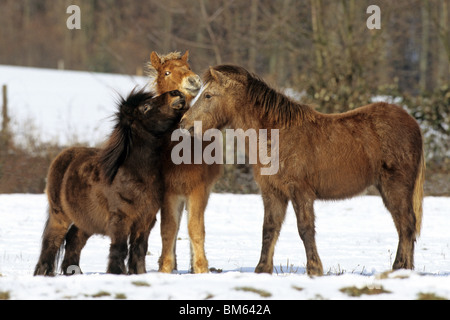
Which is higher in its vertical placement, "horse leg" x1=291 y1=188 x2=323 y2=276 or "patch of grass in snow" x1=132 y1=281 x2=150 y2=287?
"horse leg" x1=291 y1=188 x2=323 y2=276

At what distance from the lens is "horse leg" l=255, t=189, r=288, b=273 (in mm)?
6586

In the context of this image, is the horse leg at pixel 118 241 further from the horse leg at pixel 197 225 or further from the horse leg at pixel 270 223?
the horse leg at pixel 270 223

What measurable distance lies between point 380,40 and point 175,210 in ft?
42.3

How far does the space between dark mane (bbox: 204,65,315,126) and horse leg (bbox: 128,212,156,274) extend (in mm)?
1565

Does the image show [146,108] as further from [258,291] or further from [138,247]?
[258,291]

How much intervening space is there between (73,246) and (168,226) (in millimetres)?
1220

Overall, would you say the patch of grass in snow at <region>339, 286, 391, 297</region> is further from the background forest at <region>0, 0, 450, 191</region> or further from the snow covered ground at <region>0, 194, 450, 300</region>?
the background forest at <region>0, 0, 450, 191</region>

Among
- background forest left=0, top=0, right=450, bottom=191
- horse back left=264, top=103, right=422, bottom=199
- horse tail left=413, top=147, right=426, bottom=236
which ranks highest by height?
background forest left=0, top=0, right=450, bottom=191

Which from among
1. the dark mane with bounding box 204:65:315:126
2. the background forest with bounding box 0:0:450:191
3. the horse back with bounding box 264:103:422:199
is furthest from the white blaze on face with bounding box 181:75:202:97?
the background forest with bounding box 0:0:450:191

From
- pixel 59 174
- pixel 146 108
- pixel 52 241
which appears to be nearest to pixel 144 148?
pixel 146 108

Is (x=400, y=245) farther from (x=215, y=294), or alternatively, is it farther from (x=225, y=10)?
(x=225, y=10)

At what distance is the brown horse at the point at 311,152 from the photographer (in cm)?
637

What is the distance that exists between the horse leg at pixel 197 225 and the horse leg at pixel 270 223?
2.04 feet
